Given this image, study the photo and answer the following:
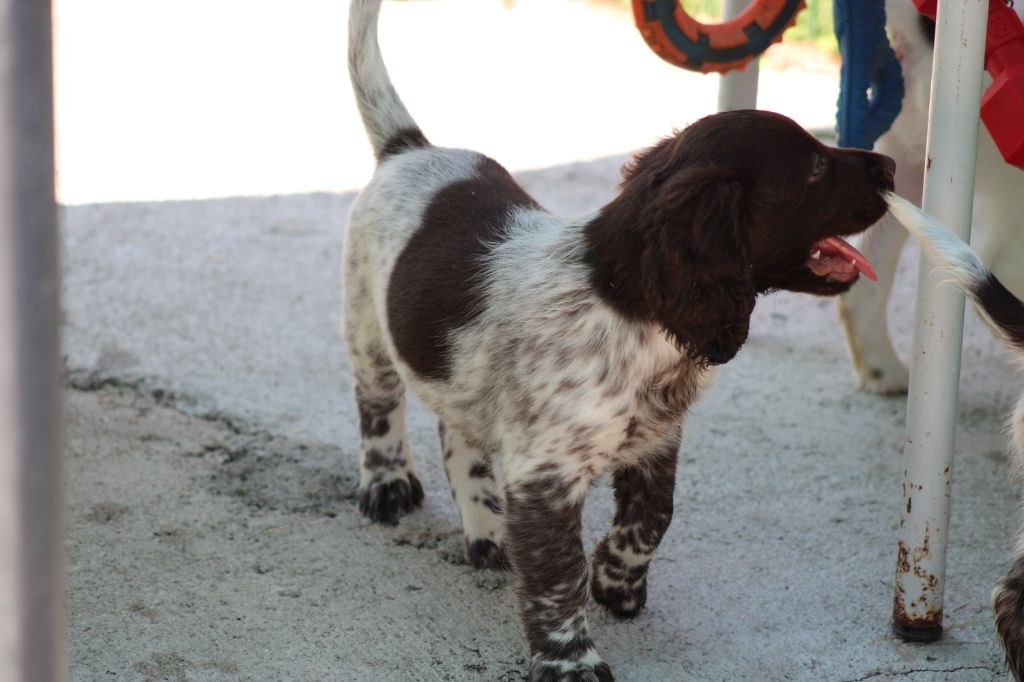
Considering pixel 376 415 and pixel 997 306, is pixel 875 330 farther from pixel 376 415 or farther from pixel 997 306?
pixel 997 306

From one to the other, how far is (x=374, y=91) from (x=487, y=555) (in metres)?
1.48

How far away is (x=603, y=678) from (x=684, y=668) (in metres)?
0.25

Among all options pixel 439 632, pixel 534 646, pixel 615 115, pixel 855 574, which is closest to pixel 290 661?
pixel 439 632

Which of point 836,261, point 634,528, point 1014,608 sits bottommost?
point 634,528

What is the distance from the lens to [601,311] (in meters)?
3.06

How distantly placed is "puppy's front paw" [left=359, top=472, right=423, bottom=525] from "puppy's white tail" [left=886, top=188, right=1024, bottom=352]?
1936mm

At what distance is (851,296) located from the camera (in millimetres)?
4984

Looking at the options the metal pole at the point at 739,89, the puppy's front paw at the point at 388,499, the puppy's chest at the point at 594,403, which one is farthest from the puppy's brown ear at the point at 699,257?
the metal pole at the point at 739,89

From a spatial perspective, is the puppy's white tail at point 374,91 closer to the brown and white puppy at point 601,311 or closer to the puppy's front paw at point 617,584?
the brown and white puppy at point 601,311

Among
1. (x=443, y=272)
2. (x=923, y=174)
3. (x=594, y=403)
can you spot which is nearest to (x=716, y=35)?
(x=923, y=174)

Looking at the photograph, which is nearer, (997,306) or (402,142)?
(997,306)

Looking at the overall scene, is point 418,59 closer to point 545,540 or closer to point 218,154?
point 218,154

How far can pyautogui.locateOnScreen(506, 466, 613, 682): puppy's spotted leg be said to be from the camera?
10.1 ft

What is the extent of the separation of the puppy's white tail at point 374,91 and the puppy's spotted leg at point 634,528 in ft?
4.26
